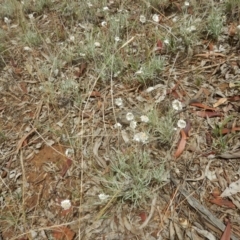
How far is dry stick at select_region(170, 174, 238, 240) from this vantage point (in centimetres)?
152

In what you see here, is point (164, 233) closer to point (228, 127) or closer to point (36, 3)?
point (228, 127)

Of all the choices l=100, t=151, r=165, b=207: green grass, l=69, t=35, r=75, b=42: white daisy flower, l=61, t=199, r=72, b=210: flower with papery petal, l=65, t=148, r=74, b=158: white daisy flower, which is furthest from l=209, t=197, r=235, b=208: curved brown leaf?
l=69, t=35, r=75, b=42: white daisy flower

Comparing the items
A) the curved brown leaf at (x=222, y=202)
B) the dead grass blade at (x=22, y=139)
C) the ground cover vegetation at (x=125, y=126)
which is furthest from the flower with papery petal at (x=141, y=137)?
the dead grass blade at (x=22, y=139)

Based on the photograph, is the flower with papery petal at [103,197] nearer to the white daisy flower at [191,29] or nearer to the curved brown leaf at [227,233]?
the curved brown leaf at [227,233]

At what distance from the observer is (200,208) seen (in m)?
1.59

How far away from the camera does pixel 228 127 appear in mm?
1881

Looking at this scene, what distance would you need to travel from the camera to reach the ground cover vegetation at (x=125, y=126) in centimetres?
166

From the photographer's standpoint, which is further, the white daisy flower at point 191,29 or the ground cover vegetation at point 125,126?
the white daisy flower at point 191,29

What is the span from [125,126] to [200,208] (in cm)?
75

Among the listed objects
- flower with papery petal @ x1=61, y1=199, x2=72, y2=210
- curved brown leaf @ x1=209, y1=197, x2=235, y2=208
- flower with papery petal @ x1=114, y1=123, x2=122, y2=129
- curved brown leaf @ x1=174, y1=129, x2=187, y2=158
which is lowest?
curved brown leaf @ x1=209, y1=197, x2=235, y2=208

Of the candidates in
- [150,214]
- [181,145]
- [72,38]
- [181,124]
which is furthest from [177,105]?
[72,38]

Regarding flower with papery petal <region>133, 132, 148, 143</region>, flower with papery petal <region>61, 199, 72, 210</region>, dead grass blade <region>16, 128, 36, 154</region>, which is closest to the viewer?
flower with papery petal <region>61, 199, 72, 210</region>

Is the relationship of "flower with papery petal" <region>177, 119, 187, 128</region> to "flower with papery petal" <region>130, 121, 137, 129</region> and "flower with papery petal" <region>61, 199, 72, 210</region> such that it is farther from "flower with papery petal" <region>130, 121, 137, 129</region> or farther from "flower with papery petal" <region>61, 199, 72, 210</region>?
"flower with papery petal" <region>61, 199, 72, 210</region>

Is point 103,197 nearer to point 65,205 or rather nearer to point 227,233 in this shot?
point 65,205
